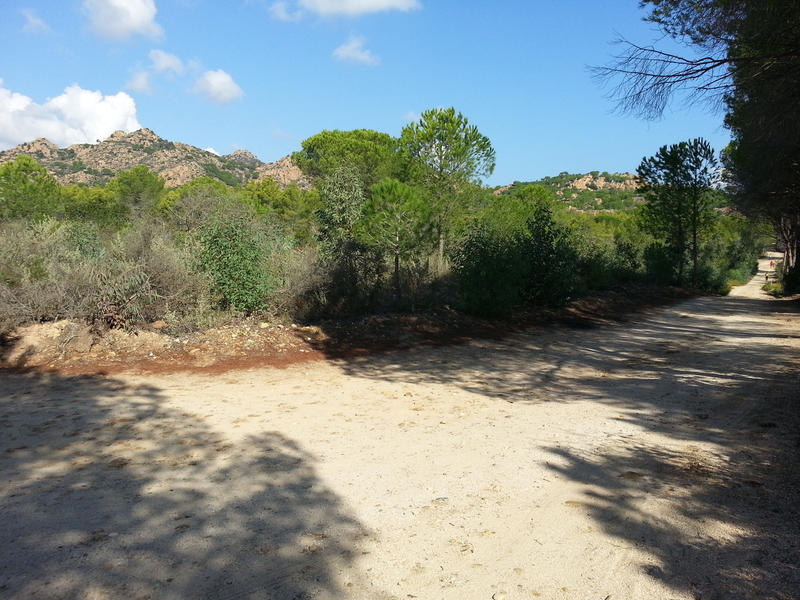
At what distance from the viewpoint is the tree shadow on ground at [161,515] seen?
3070 millimetres

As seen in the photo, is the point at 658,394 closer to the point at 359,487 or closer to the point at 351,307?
the point at 359,487

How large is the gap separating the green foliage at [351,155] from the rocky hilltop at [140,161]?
4236 centimetres

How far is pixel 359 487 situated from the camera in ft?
14.7

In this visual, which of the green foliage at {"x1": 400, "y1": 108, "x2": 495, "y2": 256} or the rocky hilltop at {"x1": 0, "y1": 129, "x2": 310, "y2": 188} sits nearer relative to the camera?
the green foliage at {"x1": 400, "y1": 108, "x2": 495, "y2": 256}

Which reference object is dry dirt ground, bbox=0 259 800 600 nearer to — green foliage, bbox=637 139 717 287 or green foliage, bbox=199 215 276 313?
green foliage, bbox=199 215 276 313

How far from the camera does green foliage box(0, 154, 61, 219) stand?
23.6m

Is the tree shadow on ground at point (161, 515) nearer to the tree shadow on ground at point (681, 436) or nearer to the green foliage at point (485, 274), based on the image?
the tree shadow on ground at point (681, 436)

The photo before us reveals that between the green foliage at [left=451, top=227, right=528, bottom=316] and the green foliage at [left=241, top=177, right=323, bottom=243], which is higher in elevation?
the green foliage at [left=241, top=177, right=323, bottom=243]

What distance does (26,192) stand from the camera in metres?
→ 26.3

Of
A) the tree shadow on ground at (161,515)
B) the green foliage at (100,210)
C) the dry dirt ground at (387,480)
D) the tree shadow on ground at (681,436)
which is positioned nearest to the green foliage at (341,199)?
the green foliage at (100,210)

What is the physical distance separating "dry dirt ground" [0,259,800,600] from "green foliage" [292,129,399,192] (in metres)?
18.9

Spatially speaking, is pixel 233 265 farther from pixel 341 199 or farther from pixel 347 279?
pixel 341 199

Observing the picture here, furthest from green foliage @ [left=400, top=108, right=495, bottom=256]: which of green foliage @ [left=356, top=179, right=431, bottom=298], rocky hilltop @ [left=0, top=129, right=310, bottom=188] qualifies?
rocky hilltop @ [left=0, top=129, right=310, bottom=188]

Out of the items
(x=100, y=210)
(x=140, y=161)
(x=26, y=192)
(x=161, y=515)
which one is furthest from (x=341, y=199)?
(x=140, y=161)
